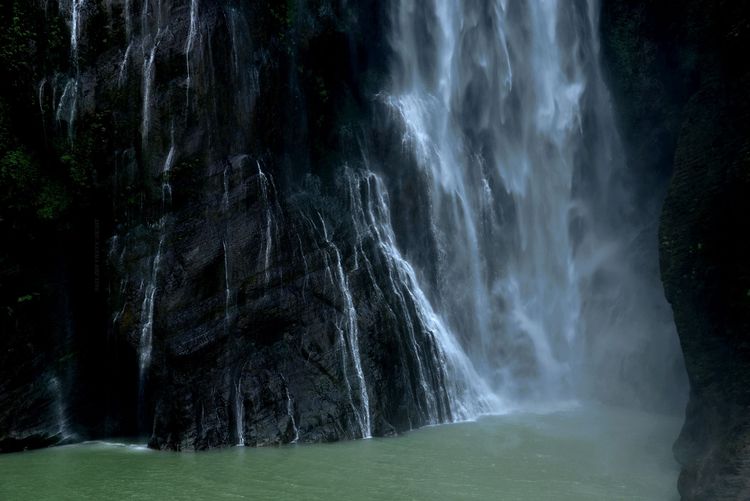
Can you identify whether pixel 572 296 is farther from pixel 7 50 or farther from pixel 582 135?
pixel 7 50

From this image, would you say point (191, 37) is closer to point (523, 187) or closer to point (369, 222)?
point (369, 222)

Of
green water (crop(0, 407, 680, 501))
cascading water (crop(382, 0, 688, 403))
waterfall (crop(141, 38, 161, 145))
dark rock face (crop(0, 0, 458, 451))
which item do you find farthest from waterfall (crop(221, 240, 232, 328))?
cascading water (crop(382, 0, 688, 403))

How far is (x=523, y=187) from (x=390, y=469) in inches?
535

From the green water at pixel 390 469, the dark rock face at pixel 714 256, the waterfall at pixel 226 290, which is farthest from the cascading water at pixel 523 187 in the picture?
the dark rock face at pixel 714 256

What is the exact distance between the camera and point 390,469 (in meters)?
11.1

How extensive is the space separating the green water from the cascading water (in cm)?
517

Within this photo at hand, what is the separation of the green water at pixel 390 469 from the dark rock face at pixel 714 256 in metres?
1.16

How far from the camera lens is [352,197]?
1761cm

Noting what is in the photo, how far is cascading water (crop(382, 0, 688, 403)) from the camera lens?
19406mm

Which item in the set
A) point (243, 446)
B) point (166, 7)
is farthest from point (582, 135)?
point (243, 446)

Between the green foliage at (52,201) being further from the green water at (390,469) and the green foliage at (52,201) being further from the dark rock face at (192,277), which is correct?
the green water at (390,469)

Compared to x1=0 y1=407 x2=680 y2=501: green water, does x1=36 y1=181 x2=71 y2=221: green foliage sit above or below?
above

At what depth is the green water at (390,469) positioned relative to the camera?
9.73 metres

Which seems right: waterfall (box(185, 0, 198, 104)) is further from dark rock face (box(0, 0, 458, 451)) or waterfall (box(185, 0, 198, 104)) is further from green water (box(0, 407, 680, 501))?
green water (box(0, 407, 680, 501))
